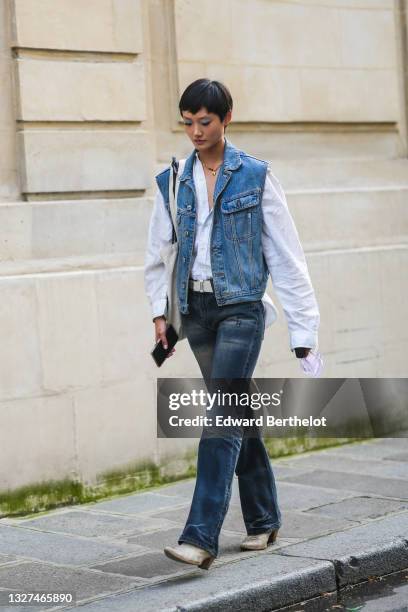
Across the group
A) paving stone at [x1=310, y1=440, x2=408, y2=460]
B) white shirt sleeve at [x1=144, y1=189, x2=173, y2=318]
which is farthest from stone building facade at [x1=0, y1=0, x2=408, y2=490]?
white shirt sleeve at [x1=144, y1=189, x2=173, y2=318]

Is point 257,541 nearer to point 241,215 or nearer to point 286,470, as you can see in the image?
point 241,215

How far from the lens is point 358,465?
284 inches

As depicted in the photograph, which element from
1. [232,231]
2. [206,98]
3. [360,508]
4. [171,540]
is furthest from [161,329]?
[360,508]

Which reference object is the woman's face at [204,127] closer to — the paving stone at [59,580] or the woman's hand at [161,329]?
the woman's hand at [161,329]

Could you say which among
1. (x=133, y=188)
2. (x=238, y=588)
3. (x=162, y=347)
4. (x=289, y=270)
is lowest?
(x=238, y=588)

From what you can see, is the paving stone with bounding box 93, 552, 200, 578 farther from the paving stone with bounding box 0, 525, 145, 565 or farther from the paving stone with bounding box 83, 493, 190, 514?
the paving stone with bounding box 83, 493, 190, 514

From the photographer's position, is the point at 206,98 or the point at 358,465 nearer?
the point at 206,98

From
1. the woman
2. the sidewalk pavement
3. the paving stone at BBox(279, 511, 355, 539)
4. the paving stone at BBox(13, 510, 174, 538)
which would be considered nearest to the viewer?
the sidewalk pavement

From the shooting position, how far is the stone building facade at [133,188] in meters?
6.46

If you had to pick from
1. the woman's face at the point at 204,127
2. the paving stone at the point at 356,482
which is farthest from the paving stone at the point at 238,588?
the woman's face at the point at 204,127

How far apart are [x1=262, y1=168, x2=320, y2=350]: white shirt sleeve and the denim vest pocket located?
0.17ft

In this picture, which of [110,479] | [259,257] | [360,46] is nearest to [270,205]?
[259,257]

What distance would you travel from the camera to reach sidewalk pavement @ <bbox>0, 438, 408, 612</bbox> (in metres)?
4.66

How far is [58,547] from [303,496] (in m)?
1.48
